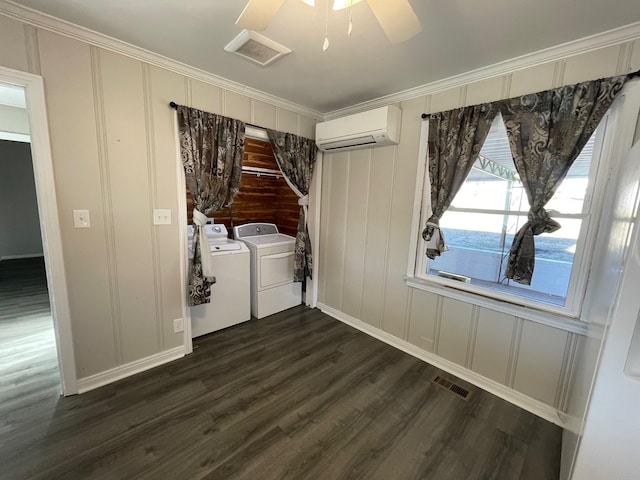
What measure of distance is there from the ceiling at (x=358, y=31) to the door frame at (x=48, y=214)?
425 millimetres

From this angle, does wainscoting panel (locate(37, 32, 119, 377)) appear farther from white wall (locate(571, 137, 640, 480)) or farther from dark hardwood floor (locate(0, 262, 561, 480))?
white wall (locate(571, 137, 640, 480))

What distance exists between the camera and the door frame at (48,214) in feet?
5.05

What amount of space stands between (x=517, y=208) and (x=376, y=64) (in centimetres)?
151

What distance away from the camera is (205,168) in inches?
88.5

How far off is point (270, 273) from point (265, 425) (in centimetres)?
170

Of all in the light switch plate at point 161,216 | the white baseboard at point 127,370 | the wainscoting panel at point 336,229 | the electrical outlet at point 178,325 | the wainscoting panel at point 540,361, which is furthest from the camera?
the wainscoting panel at point 336,229

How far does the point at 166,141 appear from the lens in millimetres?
2062

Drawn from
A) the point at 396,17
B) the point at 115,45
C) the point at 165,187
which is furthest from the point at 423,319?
the point at 115,45

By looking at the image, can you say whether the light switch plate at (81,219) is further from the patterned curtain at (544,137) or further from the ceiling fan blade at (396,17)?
the patterned curtain at (544,137)

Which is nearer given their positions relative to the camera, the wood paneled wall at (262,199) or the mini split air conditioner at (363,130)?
the mini split air conditioner at (363,130)

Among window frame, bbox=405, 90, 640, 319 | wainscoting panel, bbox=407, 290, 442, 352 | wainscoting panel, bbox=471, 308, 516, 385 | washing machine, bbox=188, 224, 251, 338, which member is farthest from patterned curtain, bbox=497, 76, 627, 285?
washing machine, bbox=188, 224, 251, 338

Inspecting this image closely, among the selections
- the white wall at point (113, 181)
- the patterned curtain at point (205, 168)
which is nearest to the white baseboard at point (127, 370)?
the white wall at point (113, 181)

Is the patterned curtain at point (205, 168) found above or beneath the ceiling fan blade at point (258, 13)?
beneath

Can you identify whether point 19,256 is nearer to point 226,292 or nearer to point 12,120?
point 12,120
